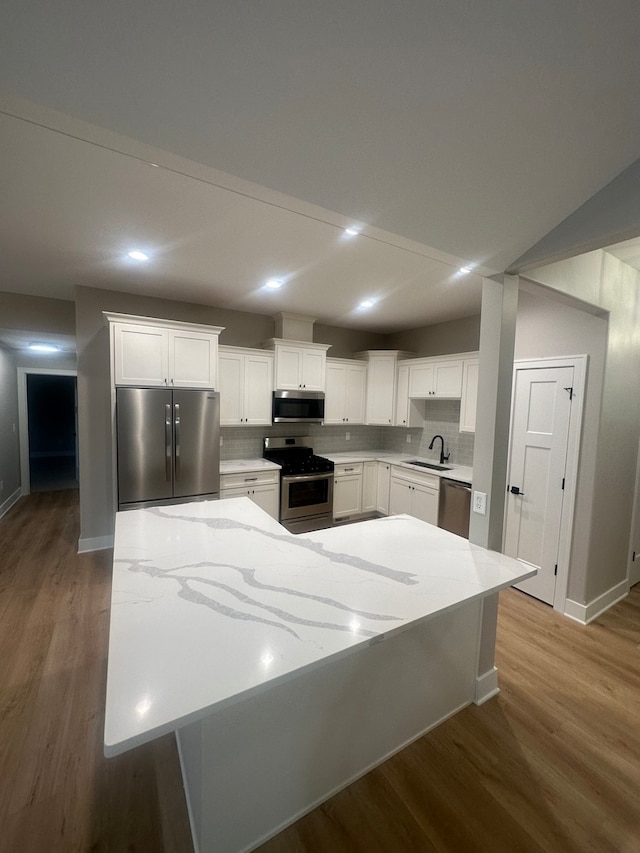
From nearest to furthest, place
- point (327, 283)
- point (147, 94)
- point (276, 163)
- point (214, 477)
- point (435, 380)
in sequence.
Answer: point (147, 94) < point (276, 163) < point (327, 283) < point (214, 477) < point (435, 380)

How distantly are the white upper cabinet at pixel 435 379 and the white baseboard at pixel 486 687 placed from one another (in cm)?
278

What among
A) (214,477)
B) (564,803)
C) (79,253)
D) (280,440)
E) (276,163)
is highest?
(79,253)

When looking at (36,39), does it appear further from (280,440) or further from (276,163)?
(280,440)

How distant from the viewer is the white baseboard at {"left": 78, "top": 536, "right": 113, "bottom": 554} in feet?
12.3

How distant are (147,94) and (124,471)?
9.82ft

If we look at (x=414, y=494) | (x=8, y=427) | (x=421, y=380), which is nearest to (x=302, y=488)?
(x=414, y=494)

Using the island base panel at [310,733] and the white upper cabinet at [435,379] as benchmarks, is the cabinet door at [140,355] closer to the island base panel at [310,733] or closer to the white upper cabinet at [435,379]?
the island base panel at [310,733]

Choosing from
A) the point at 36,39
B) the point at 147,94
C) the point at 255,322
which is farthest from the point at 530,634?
the point at 255,322

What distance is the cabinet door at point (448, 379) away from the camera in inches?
162

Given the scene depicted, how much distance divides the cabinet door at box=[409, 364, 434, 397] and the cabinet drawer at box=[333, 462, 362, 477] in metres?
1.19

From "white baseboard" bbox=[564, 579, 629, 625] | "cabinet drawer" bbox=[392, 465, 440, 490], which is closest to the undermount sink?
"cabinet drawer" bbox=[392, 465, 440, 490]

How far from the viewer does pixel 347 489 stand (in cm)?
467

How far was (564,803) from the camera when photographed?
151cm

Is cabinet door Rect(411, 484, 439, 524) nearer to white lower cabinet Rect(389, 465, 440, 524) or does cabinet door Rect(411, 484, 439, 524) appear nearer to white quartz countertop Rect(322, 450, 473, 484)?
white lower cabinet Rect(389, 465, 440, 524)
